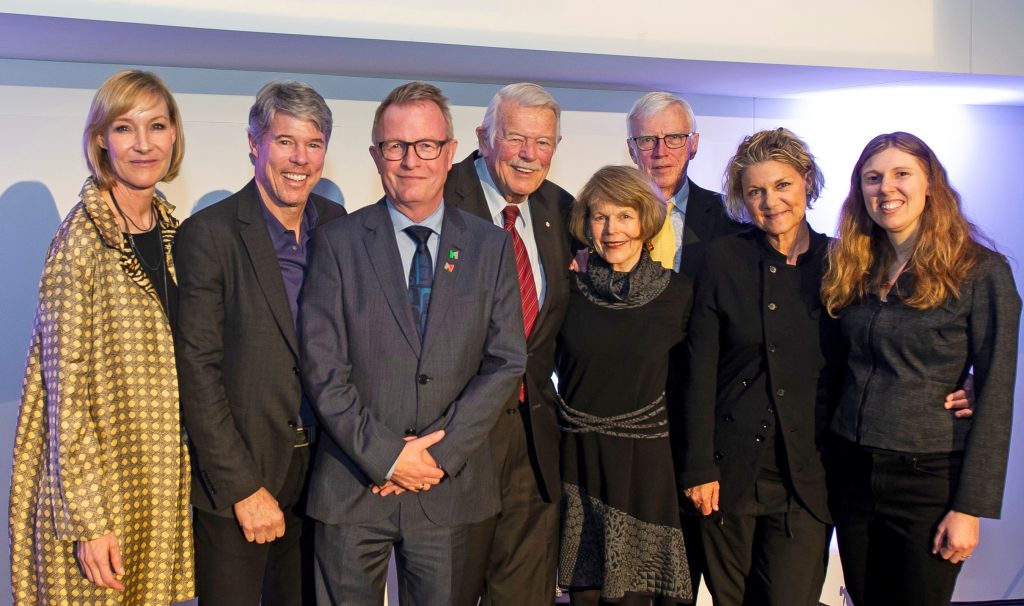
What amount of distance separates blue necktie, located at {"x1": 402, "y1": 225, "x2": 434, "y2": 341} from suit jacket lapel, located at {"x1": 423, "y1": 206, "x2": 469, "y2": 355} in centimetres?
3

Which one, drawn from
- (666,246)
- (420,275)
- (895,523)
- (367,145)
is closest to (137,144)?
(420,275)

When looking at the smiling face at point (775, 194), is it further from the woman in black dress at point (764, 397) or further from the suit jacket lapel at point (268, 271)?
the suit jacket lapel at point (268, 271)

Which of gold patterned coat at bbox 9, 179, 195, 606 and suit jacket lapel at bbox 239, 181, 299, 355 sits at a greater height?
suit jacket lapel at bbox 239, 181, 299, 355

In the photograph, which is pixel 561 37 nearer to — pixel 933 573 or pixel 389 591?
pixel 933 573

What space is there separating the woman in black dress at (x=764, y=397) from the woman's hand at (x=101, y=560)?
1.75m

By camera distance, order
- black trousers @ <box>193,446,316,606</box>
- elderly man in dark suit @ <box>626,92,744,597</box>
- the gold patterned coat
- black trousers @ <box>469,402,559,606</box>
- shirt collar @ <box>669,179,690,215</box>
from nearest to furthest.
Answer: the gold patterned coat, black trousers @ <box>193,446,316,606</box>, black trousers @ <box>469,402,559,606</box>, elderly man in dark suit @ <box>626,92,744,597</box>, shirt collar @ <box>669,179,690,215</box>

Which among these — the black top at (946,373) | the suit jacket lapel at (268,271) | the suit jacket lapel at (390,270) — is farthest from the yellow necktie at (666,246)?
the suit jacket lapel at (268,271)

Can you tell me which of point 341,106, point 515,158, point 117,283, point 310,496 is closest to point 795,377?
point 515,158

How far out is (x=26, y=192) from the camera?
386 cm

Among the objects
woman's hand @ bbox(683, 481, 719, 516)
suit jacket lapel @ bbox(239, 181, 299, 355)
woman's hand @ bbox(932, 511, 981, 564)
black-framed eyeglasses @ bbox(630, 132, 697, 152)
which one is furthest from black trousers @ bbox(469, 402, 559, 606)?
black-framed eyeglasses @ bbox(630, 132, 697, 152)

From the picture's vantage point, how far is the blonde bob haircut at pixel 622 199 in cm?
307

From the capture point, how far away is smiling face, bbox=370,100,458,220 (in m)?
2.70

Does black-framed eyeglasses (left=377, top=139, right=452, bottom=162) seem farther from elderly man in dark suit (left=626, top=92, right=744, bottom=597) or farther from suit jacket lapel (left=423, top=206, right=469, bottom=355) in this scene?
elderly man in dark suit (left=626, top=92, right=744, bottom=597)

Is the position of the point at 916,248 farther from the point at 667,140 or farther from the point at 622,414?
the point at 667,140
